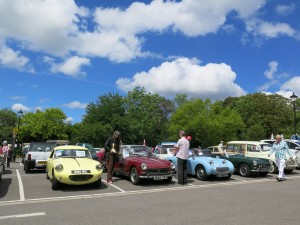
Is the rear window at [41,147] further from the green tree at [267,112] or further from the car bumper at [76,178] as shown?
the green tree at [267,112]

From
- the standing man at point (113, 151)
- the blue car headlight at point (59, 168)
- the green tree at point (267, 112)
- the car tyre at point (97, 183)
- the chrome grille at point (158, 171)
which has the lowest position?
the car tyre at point (97, 183)

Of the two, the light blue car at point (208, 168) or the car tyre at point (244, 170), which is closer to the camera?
the light blue car at point (208, 168)

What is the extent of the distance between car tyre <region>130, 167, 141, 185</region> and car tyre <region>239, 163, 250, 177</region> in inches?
218

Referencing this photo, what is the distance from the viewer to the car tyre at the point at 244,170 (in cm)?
1489

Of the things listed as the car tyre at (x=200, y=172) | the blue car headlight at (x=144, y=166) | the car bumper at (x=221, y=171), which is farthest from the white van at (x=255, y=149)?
the blue car headlight at (x=144, y=166)

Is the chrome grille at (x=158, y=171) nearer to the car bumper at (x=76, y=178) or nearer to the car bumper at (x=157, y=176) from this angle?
the car bumper at (x=157, y=176)

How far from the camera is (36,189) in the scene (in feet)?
36.2

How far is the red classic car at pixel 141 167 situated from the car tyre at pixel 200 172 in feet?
5.36

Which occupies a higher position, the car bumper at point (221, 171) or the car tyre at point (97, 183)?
the car bumper at point (221, 171)

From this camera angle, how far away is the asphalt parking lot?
22.3ft

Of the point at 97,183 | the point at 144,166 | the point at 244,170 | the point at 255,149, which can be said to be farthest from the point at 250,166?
the point at 97,183

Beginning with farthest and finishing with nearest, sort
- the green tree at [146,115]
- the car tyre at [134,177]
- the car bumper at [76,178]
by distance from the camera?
the green tree at [146,115] < the car tyre at [134,177] < the car bumper at [76,178]

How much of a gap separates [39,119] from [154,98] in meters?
33.4

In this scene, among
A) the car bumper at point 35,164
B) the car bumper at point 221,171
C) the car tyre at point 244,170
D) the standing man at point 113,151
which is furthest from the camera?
the car bumper at point 35,164
